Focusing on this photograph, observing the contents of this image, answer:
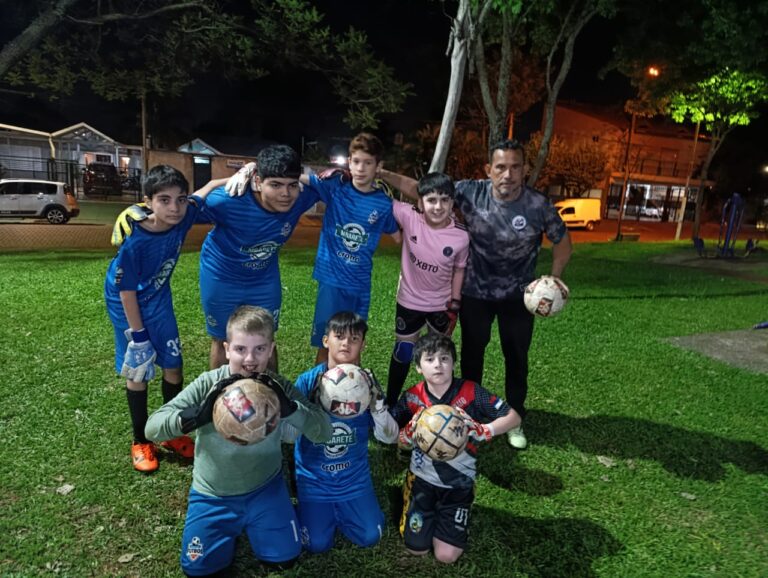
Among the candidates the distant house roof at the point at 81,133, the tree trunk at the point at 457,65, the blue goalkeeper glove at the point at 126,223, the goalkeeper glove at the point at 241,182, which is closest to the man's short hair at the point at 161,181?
the blue goalkeeper glove at the point at 126,223

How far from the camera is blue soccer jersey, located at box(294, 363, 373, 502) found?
336cm

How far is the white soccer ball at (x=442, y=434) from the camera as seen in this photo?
10.2 feet

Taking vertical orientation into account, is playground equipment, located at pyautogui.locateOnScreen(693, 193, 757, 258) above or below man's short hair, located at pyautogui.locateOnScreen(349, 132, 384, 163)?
below

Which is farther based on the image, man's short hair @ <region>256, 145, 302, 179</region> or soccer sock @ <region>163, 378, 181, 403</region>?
soccer sock @ <region>163, 378, 181, 403</region>

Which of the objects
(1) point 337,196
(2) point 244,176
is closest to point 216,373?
(2) point 244,176

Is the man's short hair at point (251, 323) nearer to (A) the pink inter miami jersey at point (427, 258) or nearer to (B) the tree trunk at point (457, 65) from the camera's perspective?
(A) the pink inter miami jersey at point (427, 258)

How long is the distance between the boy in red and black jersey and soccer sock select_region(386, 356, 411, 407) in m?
1.01

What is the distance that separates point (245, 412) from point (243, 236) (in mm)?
1795

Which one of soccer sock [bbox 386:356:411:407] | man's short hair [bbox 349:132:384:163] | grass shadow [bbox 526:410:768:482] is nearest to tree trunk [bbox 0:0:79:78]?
man's short hair [bbox 349:132:384:163]

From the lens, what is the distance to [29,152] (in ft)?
118

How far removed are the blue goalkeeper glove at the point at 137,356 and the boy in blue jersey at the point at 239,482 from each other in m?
1.00

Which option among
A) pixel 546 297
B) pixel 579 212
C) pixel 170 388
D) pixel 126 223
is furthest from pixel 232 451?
pixel 579 212

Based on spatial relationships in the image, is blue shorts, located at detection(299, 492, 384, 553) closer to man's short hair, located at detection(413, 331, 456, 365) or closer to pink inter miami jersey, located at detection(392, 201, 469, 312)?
man's short hair, located at detection(413, 331, 456, 365)

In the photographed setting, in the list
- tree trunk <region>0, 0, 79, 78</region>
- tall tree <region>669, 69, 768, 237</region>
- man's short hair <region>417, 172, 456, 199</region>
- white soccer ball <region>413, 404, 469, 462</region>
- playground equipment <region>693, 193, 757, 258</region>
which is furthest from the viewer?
tall tree <region>669, 69, 768, 237</region>
